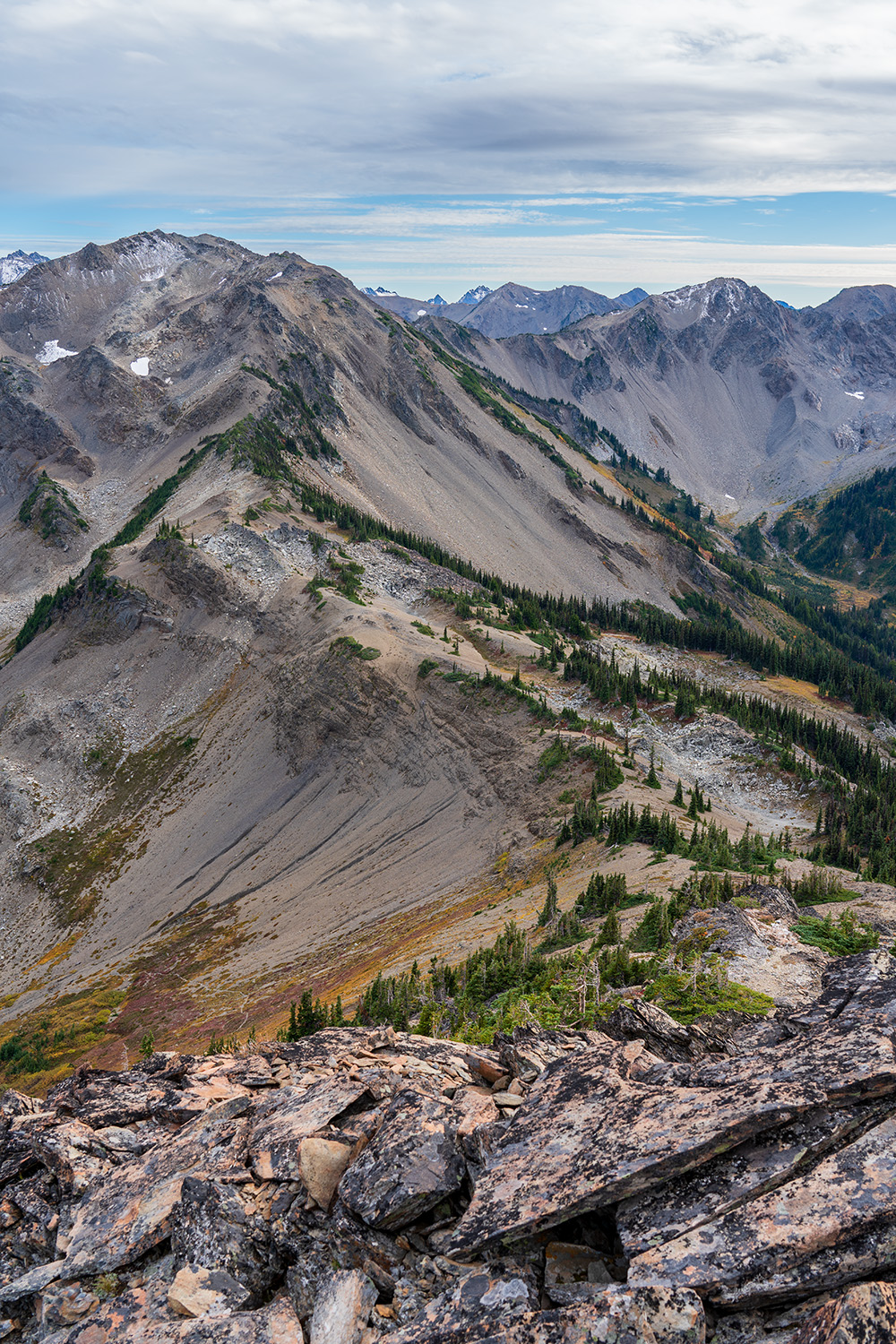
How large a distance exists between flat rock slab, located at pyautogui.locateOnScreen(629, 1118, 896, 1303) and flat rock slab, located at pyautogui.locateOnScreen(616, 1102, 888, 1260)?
22 centimetres

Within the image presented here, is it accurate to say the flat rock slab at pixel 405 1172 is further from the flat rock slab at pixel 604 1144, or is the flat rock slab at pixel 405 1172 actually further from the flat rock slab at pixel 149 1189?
the flat rock slab at pixel 149 1189

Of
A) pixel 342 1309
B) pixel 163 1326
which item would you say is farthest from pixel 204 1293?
pixel 342 1309

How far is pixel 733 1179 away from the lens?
10.8 meters

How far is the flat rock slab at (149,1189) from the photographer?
14.4 metres

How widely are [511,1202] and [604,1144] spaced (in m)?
1.70

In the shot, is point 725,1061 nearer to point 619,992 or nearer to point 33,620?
point 619,992

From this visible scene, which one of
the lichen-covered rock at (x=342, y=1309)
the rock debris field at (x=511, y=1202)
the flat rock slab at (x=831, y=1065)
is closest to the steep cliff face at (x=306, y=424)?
the rock debris field at (x=511, y=1202)

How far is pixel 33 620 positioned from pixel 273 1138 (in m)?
111

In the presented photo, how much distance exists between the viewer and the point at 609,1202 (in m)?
11.2

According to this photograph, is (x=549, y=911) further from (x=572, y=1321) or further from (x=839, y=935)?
(x=572, y=1321)

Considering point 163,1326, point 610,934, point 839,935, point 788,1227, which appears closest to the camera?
point 788,1227

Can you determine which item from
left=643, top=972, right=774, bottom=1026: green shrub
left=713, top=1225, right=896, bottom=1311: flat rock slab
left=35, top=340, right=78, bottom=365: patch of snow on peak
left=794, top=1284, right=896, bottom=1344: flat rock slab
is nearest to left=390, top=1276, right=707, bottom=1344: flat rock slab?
left=713, top=1225, right=896, bottom=1311: flat rock slab

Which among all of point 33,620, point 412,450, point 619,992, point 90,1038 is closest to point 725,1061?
point 619,992

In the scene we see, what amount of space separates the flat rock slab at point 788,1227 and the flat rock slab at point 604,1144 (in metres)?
0.85
